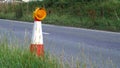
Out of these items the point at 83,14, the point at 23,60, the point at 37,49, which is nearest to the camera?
the point at 23,60

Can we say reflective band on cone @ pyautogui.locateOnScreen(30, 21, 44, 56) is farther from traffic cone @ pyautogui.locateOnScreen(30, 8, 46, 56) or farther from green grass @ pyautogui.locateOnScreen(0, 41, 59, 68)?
green grass @ pyautogui.locateOnScreen(0, 41, 59, 68)

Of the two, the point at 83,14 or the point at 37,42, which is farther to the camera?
the point at 83,14

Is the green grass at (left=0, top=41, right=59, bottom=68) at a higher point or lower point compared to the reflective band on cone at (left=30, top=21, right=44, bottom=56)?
lower

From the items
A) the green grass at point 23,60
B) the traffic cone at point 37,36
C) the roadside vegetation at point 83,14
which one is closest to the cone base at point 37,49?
the traffic cone at point 37,36

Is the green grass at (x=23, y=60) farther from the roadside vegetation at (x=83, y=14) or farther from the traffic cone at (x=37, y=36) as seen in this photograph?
the roadside vegetation at (x=83, y=14)

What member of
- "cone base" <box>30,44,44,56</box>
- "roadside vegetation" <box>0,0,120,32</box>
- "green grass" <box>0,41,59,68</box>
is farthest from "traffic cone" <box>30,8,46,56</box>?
"roadside vegetation" <box>0,0,120,32</box>

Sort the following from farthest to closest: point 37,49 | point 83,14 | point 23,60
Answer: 1. point 83,14
2. point 37,49
3. point 23,60

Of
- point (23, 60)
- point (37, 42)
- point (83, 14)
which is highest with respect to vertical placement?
point (37, 42)

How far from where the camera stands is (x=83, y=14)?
27781 mm

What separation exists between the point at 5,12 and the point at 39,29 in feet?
98.7

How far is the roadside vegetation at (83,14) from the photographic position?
23.1 meters

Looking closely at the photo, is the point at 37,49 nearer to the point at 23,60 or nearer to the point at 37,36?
the point at 37,36

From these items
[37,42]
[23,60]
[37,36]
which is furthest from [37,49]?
[23,60]

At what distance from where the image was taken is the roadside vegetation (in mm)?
23125
